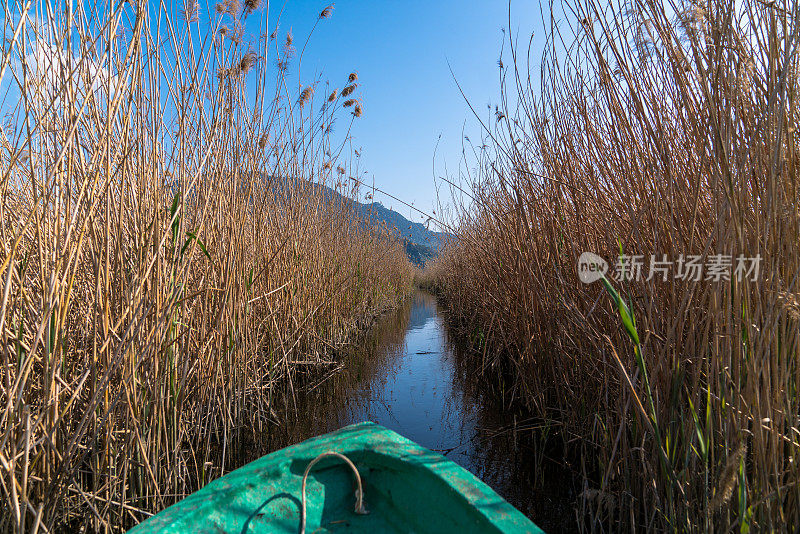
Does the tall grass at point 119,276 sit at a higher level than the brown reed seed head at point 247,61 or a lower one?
lower

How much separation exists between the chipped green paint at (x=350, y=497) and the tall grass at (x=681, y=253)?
0.39 metres

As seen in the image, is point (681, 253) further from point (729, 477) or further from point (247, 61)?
point (247, 61)

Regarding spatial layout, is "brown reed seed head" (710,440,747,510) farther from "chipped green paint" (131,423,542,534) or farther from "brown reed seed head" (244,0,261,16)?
"brown reed seed head" (244,0,261,16)

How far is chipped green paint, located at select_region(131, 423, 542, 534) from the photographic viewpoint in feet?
2.96

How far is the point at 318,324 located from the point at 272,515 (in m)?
2.33

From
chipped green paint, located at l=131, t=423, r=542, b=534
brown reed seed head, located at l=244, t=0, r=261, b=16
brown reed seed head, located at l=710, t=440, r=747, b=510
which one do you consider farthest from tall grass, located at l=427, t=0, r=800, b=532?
brown reed seed head, located at l=244, t=0, r=261, b=16

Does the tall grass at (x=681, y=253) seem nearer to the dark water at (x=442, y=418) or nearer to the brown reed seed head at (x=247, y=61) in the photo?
the dark water at (x=442, y=418)

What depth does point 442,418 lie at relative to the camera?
8.20ft

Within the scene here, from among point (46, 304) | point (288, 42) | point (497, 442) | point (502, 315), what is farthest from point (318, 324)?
point (46, 304)

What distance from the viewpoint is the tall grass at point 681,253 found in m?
0.78

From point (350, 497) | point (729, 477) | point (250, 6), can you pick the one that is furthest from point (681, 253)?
point (250, 6)

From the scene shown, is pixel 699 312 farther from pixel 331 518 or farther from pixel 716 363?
pixel 331 518

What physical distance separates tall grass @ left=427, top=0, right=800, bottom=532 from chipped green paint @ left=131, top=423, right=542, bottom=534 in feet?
1.28

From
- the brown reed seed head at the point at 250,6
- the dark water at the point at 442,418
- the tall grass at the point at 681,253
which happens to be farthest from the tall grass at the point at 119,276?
A: the tall grass at the point at 681,253
